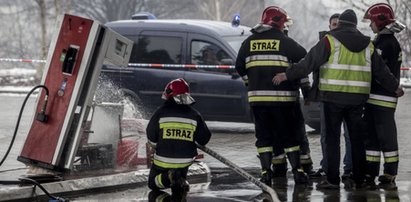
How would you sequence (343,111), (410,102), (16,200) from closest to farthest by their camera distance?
(16,200), (343,111), (410,102)

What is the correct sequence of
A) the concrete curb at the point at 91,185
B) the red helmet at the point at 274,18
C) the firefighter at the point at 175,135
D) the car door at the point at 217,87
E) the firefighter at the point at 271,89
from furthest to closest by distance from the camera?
1. the car door at the point at 217,87
2. the red helmet at the point at 274,18
3. the firefighter at the point at 271,89
4. the firefighter at the point at 175,135
5. the concrete curb at the point at 91,185

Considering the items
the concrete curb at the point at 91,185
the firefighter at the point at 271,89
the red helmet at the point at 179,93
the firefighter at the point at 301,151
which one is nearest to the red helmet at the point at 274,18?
the firefighter at the point at 271,89

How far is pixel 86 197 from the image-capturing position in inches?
360

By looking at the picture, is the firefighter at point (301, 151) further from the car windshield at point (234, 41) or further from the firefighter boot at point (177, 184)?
the car windshield at point (234, 41)

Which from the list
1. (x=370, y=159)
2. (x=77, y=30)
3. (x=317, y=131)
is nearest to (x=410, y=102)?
(x=317, y=131)

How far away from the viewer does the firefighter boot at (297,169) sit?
380 inches

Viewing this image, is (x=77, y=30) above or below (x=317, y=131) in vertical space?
above

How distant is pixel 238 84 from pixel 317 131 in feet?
4.78

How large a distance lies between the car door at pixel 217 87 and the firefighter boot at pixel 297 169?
523cm

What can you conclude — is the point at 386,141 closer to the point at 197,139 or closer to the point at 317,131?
the point at 197,139

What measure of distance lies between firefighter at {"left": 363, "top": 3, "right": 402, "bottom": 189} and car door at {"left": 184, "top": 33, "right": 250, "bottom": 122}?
5464 mm

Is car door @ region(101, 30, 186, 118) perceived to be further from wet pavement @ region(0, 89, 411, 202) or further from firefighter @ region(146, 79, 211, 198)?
firefighter @ region(146, 79, 211, 198)

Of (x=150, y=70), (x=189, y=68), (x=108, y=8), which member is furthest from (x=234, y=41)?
(x=108, y=8)

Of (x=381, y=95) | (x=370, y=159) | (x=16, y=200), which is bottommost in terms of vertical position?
(x=16, y=200)
